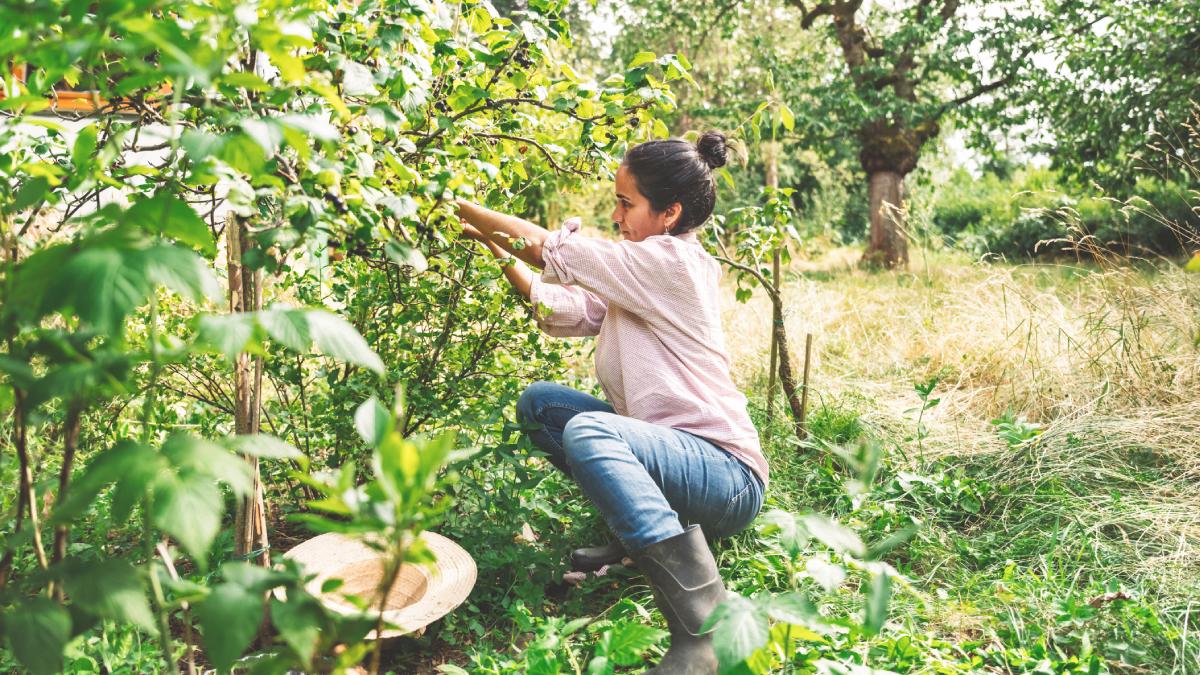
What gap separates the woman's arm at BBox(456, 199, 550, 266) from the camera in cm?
201

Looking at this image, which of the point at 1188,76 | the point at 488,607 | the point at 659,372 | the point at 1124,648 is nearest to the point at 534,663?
the point at 488,607

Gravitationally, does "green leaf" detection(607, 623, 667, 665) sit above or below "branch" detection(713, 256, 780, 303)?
below

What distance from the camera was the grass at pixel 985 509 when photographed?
1.93 meters

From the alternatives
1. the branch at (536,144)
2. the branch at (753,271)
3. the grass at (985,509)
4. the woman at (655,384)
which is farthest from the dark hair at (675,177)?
the grass at (985,509)

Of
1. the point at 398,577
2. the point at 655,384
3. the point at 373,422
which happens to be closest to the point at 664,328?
the point at 655,384

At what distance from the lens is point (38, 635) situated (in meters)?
0.85

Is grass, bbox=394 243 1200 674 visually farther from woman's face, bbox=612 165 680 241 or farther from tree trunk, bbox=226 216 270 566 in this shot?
woman's face, bbox=612 165 680 241

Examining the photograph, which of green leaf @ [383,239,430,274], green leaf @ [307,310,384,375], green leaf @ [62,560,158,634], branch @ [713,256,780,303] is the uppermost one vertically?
green leaf @ [383,239,430,274]

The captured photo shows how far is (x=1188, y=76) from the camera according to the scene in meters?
7.82

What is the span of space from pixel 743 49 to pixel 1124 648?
1637cm

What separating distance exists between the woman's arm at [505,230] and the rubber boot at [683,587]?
2.67 feet

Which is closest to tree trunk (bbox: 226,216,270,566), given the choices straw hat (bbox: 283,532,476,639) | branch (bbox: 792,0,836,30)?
straw hat (bbox: 283,532,476,639)

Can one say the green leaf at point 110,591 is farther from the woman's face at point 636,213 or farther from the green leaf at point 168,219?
the woman's face at point 636,213

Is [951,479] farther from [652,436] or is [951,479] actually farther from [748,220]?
[652,436]
